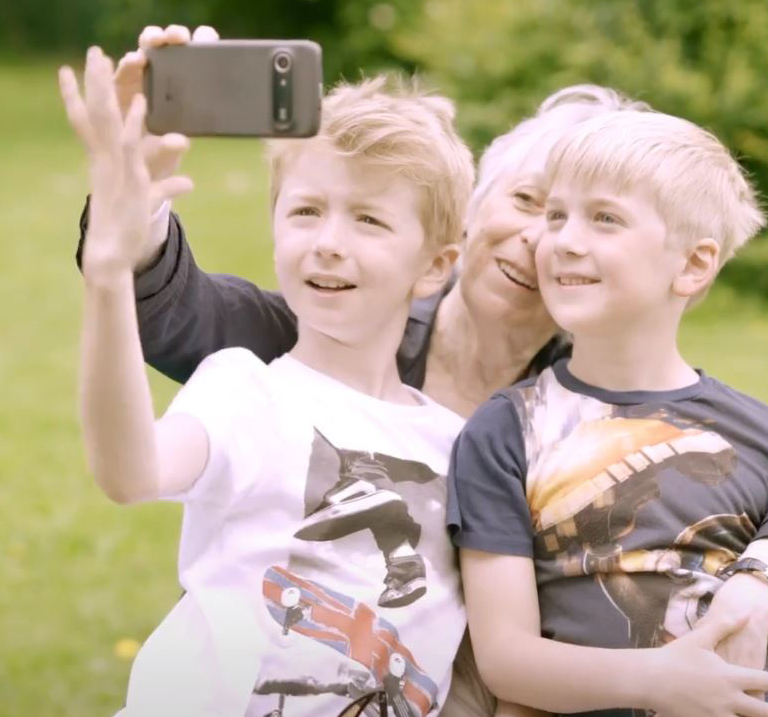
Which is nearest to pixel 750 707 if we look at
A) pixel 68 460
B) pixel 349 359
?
pixel 349 359

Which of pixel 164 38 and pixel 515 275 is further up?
pixel 164 38

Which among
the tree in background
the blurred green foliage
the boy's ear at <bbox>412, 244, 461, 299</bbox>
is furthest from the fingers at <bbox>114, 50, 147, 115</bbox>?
the tree in background

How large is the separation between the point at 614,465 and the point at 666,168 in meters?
0.49

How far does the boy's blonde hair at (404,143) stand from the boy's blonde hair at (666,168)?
0.57 ft

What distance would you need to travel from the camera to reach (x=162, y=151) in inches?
75.2

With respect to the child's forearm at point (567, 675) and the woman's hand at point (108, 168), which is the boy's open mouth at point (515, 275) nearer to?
the child's forearm at point (567, 675)

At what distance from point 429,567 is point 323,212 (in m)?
0.60

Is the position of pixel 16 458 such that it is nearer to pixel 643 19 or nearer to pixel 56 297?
pixel 56 297

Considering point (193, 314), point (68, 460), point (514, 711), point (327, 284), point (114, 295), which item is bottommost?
point (68, 460)

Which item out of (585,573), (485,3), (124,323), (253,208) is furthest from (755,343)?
(124,323)

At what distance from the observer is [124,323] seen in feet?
6.16

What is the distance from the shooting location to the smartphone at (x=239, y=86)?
202 centimetres

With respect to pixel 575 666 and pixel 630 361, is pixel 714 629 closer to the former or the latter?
pixel 575 666

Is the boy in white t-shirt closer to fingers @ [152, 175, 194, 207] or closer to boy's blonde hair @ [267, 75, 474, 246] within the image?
boy's blonde hair @ [267, 75, 474, 246]
